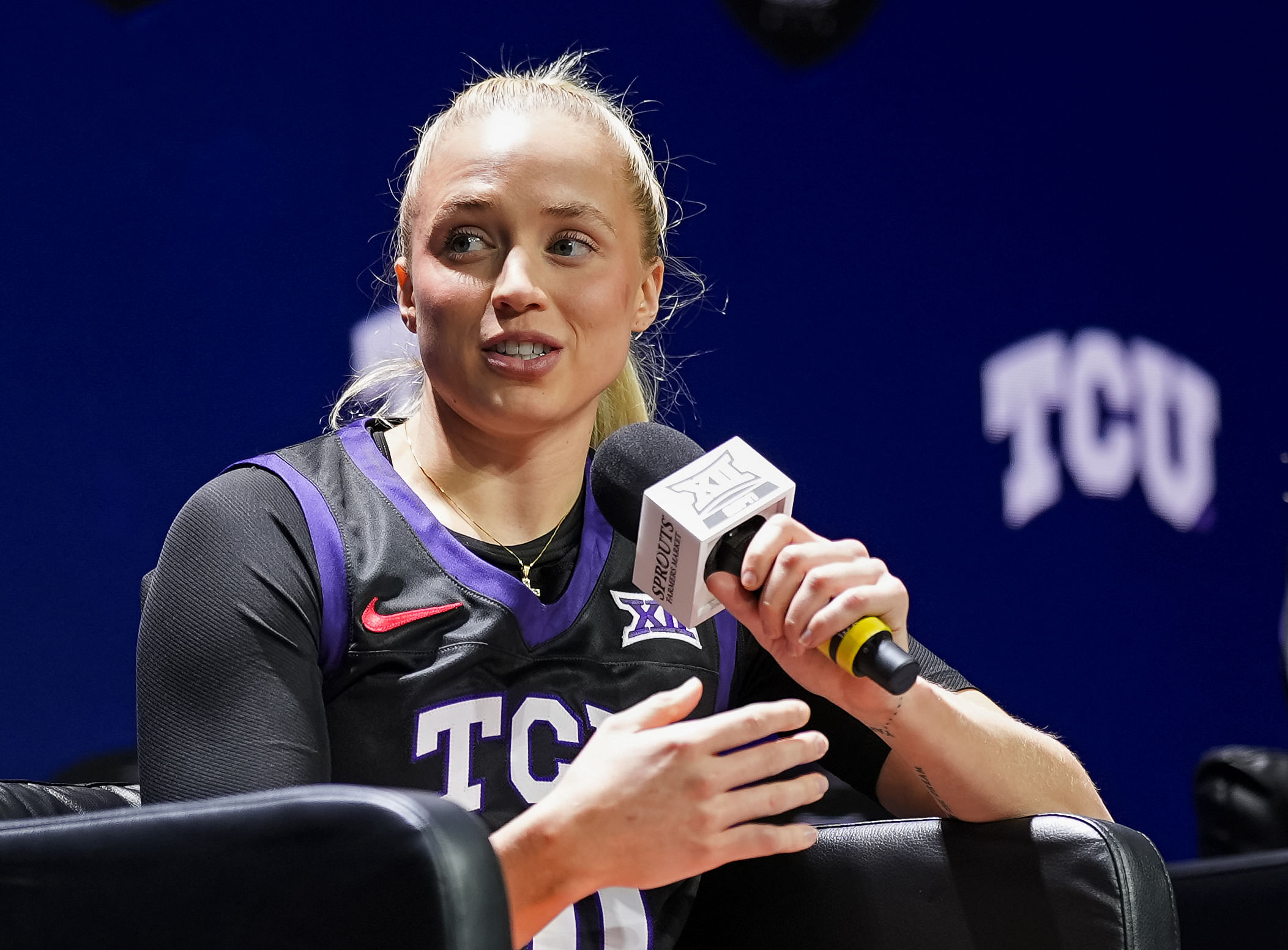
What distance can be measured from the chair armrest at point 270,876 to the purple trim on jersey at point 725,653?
68 centimetres

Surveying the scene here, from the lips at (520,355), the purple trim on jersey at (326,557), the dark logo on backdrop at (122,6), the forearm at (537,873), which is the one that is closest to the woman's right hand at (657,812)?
the forearm at (537,873)

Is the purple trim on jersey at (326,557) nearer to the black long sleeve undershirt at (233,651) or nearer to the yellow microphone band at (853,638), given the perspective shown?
the black long sleeve undershirt at (233,651)

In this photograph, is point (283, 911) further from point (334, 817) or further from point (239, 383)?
point (239, 383)

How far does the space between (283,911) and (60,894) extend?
149 mm

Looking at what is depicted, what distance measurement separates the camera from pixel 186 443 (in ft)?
6.57

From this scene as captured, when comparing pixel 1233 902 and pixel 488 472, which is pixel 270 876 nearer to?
pixel 488 472

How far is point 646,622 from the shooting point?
1324 mm

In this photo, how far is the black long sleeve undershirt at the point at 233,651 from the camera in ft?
3.34

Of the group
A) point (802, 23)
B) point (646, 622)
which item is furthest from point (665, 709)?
point (802, 23)

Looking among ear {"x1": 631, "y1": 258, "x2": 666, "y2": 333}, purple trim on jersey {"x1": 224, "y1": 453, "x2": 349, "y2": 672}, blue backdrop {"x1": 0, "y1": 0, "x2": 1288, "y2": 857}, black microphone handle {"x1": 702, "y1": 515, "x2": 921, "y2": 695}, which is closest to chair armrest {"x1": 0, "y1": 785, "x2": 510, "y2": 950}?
black microphone handle {"x1": 702, "y1": 515, "x2": 921, "y2": 695}

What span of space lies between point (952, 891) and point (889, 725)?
15 cm

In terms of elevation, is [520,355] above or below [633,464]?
above

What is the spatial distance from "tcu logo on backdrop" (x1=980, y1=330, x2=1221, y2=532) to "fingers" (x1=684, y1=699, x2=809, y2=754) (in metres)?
1.79

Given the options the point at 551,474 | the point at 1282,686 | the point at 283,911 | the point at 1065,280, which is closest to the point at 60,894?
the point at 283,911
